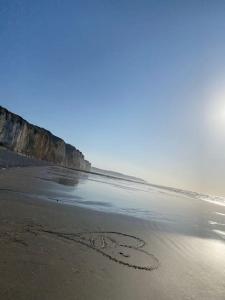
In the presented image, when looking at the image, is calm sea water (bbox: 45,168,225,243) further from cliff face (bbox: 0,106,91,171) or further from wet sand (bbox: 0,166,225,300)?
cliff face (bbox: 0,106,91,171)

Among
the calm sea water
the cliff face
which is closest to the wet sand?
the calm sea water

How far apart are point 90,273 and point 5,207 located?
3624mm

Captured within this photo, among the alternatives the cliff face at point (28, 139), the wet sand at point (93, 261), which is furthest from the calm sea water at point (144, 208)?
the cliff face at point (28, 139)

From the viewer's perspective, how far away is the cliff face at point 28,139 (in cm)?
6494

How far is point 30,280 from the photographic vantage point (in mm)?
3395

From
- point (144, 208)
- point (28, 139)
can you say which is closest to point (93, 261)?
point (144, 208)

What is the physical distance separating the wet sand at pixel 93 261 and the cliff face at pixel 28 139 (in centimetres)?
5867

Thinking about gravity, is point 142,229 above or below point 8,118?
below

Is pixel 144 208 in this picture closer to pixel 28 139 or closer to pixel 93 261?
pixel 93 261

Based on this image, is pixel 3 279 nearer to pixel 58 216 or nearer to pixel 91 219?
pixel 58 216

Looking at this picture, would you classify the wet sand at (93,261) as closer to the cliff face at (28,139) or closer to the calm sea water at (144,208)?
the calm sea water at (144,208)

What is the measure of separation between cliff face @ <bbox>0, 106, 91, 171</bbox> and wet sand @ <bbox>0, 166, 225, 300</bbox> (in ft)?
192

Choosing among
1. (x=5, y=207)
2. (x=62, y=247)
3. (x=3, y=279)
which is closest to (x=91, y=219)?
(x=5, y=207)

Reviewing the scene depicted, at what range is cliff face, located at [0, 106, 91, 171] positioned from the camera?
64938mm
